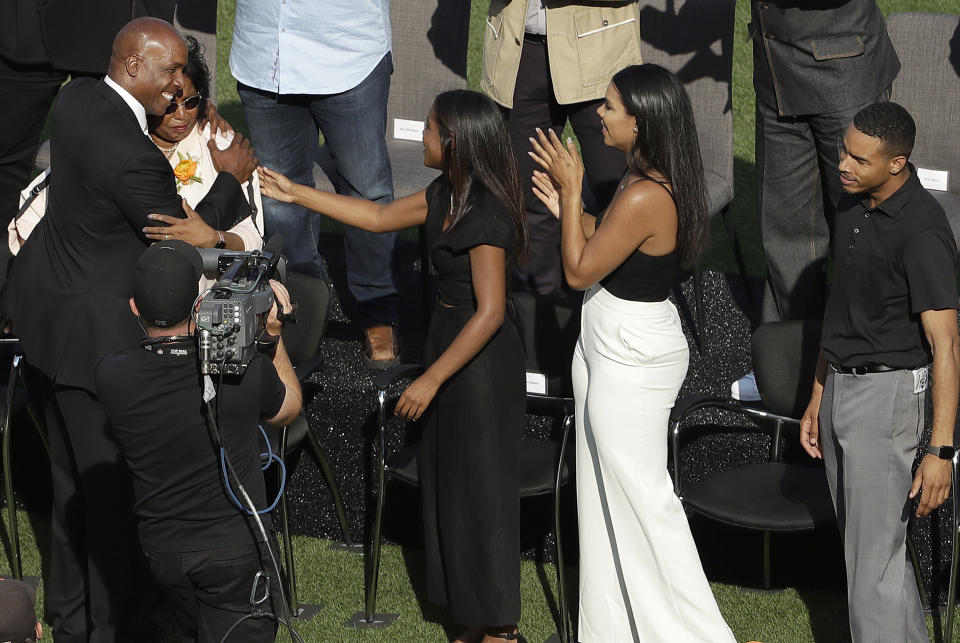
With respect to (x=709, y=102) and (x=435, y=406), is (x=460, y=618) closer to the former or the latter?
(x=435, y=406)

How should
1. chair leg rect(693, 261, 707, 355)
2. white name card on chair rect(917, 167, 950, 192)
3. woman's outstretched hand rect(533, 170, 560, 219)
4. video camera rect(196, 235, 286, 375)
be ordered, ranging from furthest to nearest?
1. white name card on chair rect(917, 167, 950, 192)
2. chair leg rect(693, 261, 707, 355)
3. woman's outstretched hand rect(533, 170, 560, 219)
4. video camera rect(196, 235, 286, 375)

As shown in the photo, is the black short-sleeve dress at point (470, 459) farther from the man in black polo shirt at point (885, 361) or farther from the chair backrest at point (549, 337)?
the man in black polo shirt at point (885, 361)

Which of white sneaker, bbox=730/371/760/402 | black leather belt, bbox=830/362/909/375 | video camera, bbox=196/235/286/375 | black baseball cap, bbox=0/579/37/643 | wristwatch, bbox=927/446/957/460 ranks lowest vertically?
white sneaker, bbox=730/371/760/402

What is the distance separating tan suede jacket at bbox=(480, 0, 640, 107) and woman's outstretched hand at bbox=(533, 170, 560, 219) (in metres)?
0.88

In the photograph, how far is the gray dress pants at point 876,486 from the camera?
3.67 meters

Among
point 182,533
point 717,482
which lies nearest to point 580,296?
point 717,482

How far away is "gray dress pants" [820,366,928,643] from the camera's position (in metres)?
3.67

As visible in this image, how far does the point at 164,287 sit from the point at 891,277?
191 centimetres

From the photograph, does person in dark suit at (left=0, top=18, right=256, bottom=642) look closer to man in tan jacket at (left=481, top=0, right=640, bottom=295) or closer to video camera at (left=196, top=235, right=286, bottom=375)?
video camera at (left=196, top=235, right=286, bottom=375)

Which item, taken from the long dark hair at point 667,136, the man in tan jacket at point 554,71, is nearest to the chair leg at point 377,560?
the man in tan jacket at point 554,71

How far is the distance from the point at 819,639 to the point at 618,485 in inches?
37.6

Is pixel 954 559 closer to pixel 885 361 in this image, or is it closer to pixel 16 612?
pixel 885 361

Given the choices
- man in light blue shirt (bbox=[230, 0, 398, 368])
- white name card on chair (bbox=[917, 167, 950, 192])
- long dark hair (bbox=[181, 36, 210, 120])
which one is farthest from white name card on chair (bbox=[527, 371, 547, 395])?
white name card on chair (bbox=[917, 167, 950, 192])

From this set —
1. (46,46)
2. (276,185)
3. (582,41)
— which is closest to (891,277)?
(582,41)
